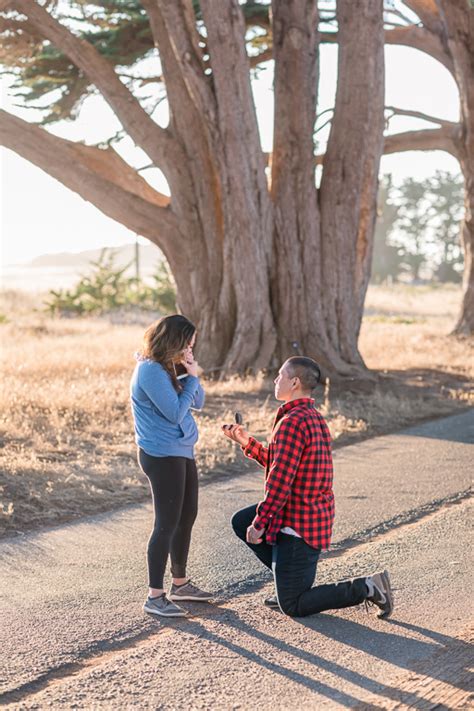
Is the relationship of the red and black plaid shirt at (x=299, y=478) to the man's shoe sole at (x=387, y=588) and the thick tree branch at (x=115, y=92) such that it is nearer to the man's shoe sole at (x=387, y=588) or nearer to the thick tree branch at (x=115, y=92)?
the man's shoe sole at (x=387, y=588)

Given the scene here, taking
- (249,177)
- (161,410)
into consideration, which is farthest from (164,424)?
(249,177)

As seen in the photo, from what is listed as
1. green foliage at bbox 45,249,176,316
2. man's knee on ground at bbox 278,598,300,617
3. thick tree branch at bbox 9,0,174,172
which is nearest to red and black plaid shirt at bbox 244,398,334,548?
→ man's knee on ground at bbox 278,598,300,617

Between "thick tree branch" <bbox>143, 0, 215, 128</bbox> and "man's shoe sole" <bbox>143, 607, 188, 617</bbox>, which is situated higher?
"thick tree branch" <bbox>143, 0, 215, 128</bbox>

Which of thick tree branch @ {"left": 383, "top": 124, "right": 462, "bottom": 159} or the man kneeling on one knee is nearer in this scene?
the man kneeling on one knee

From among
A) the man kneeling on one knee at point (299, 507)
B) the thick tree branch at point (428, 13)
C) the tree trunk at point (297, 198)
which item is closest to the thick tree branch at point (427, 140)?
the thick tree branch at point (428, 13)

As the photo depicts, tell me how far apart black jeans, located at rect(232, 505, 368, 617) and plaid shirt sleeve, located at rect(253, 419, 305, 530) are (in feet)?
0.56

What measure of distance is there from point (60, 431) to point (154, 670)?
5.46 m

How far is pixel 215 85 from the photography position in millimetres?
13750

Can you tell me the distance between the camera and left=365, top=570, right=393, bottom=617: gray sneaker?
515 cm

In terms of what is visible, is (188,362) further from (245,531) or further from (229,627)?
(229,627)

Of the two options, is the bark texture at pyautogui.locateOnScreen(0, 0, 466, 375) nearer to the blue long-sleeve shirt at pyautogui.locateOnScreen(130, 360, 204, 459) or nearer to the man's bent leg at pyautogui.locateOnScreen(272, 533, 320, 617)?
the blue long-sleeve shirt at pyautogui.locateOnScreen(130, 360, 204, 459)

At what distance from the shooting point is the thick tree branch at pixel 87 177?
1441 cm

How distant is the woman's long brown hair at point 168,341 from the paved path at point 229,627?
1249 millimetres

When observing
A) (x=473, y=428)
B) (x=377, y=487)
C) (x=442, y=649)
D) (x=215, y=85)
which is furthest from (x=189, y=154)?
(x=442, y=649)
